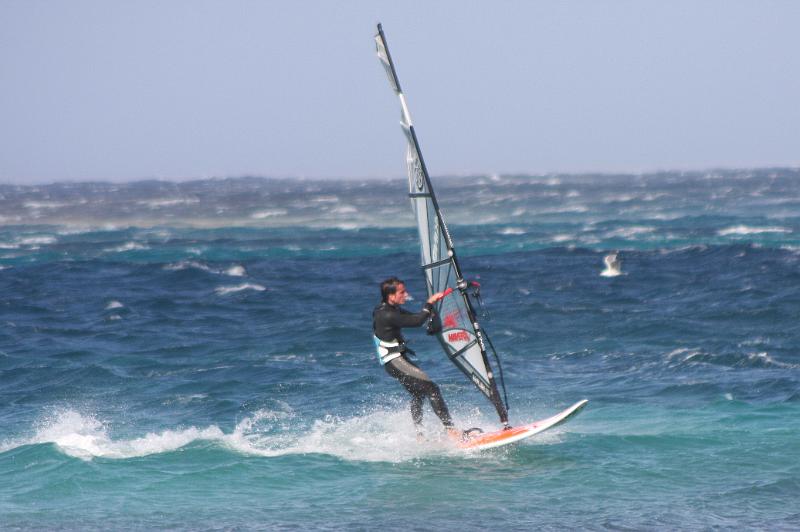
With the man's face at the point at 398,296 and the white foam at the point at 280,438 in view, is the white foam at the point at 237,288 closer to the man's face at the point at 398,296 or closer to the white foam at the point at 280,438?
the white foam at the point at 280,438

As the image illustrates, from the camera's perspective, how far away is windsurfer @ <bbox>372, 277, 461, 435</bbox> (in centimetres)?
1049

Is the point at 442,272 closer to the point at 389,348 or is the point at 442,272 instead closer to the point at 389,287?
the point at 389,287

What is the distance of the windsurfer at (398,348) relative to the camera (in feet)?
34.4

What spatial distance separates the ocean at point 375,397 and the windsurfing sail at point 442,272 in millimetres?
897

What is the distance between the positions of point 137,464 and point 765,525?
613cm

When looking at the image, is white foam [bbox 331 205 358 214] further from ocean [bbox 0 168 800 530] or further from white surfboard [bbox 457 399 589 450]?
white surfboard [bbox 457 399 589 450]

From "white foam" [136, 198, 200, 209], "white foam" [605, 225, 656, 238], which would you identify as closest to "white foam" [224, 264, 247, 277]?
"white foam" [605, 225, 656, 238]

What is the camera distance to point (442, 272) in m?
10.8

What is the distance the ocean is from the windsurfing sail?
897mm

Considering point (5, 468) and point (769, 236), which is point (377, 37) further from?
point (769, 236)

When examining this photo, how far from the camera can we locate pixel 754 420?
1217cm

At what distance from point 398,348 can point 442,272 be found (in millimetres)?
861

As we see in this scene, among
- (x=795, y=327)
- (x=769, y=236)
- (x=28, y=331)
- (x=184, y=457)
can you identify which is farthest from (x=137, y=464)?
(x=769, y=236)

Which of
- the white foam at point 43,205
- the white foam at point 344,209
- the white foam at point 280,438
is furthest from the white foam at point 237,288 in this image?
the white foam at point 43,205
